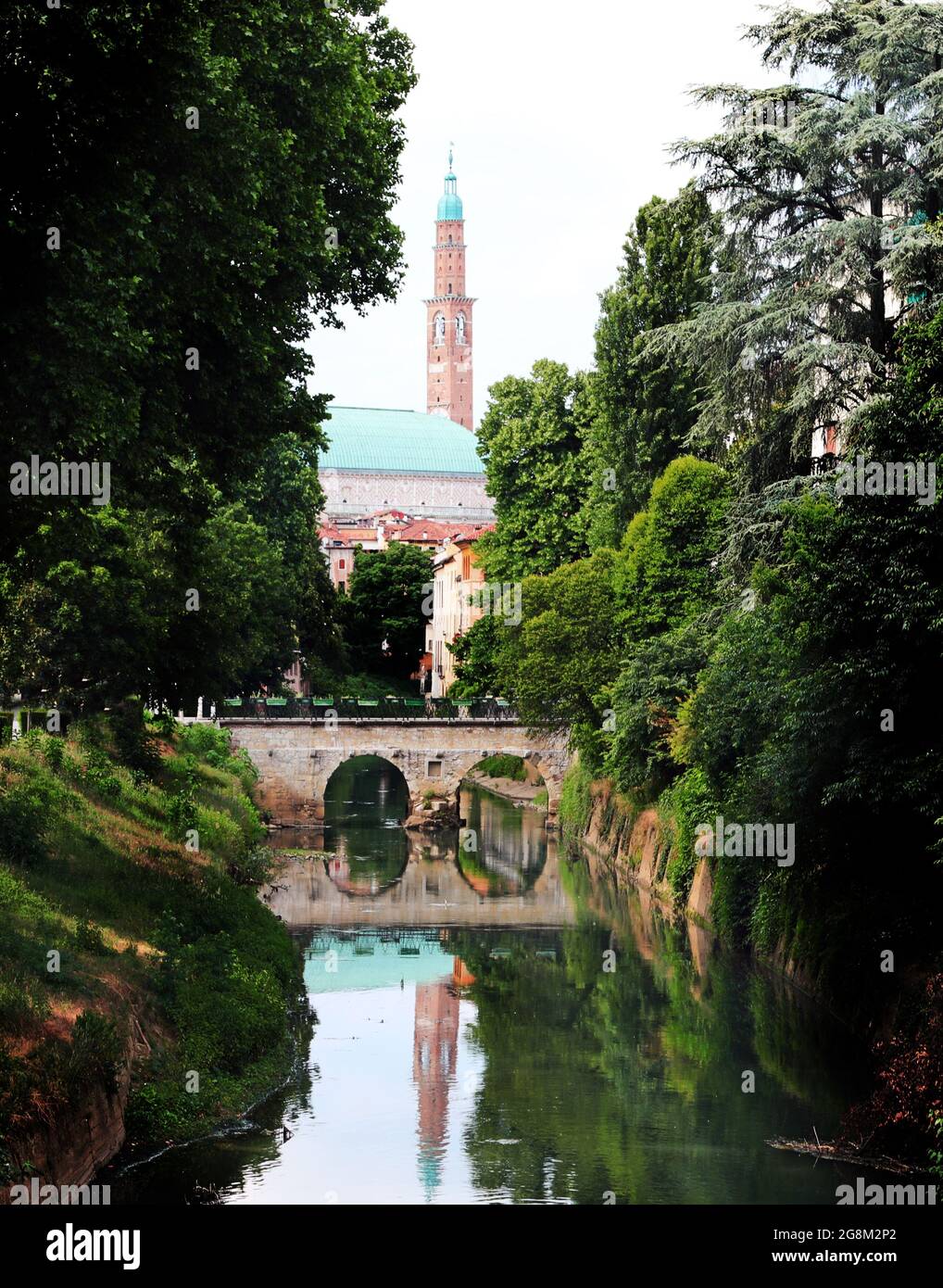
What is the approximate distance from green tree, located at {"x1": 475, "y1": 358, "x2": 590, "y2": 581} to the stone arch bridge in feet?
20.6

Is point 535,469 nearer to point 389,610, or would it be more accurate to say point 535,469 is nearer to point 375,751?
point 375,751

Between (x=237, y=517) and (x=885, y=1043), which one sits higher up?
(x=237, y=517)

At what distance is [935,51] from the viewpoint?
28578 mm

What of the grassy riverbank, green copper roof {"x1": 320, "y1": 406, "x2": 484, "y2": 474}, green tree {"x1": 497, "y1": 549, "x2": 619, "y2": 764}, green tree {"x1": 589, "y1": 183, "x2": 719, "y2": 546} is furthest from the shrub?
green copper roof {"x1": 320, "y1": 406, "x2": 484, "y2": 474}

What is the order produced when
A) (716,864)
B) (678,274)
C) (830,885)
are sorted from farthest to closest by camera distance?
(678,274), (716,864), (830,885)

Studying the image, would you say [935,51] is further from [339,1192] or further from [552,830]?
[552,830]

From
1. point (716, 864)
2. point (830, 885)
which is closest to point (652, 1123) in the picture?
point (830, 885)

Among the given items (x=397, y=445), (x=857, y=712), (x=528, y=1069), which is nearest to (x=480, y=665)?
(x=528, y=1069)

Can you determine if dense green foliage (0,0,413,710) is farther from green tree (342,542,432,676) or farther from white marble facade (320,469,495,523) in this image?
white marble facade (320,469,495,523)

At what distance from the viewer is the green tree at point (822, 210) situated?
93.0 ft

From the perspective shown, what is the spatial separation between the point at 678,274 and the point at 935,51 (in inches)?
875

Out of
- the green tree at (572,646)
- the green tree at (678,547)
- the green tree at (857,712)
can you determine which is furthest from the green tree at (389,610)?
the green tree at (857,712)

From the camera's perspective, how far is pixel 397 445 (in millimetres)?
188250
